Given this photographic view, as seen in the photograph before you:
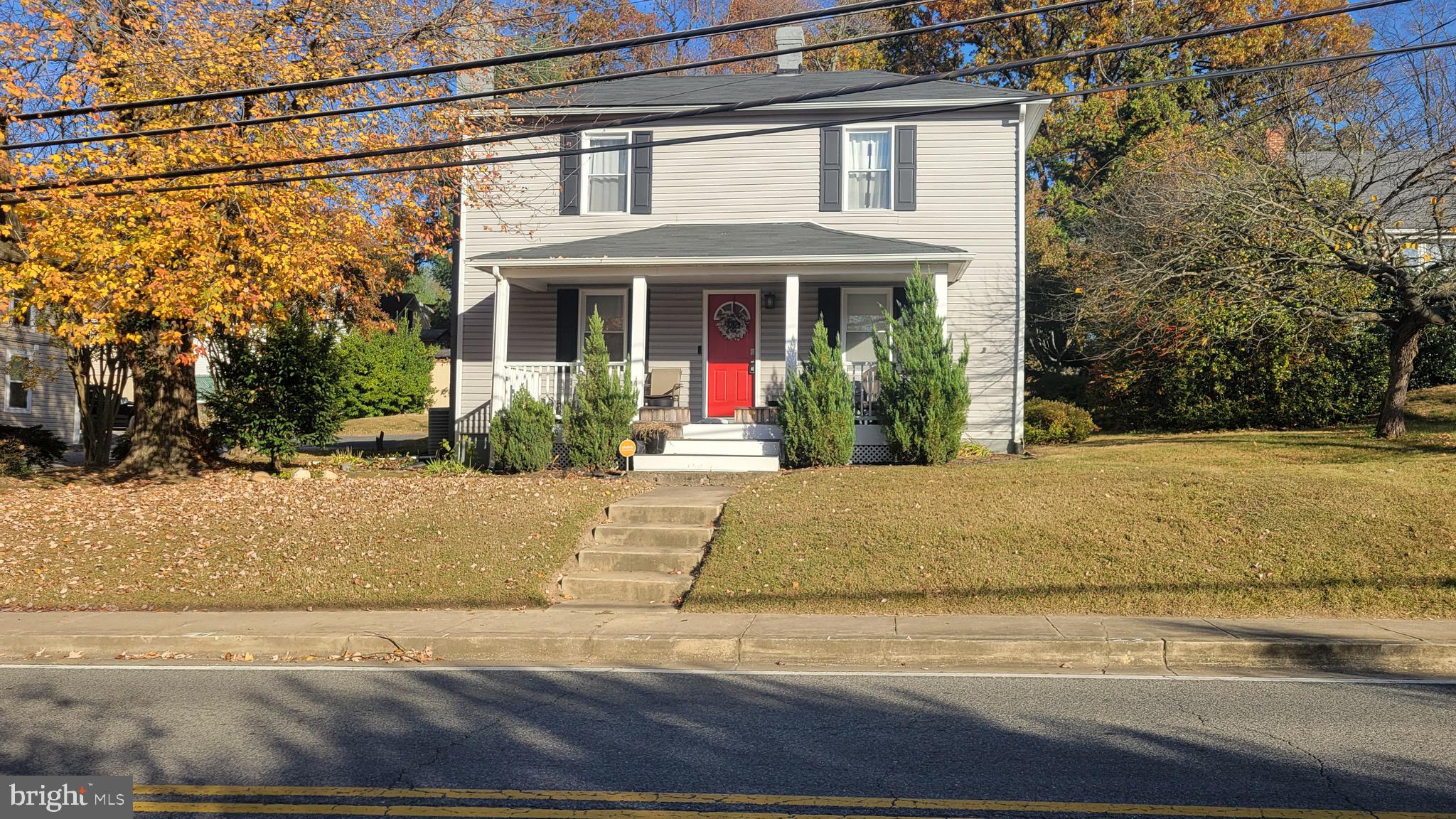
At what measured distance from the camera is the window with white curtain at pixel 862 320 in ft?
61.9

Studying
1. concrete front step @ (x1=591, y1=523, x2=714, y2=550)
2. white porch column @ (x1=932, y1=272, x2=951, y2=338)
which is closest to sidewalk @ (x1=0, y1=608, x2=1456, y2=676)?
concrete front step @ (x1=591, y1=523, x2=714, y2=550)

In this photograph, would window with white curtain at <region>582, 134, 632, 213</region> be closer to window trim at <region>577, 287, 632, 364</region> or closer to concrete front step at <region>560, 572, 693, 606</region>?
window trim at <region>577, 287, 632, 364</region>

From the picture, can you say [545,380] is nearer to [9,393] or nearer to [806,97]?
[806,97]

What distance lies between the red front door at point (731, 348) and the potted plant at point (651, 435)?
254cm

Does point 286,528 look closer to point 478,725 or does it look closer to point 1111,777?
point 478,725

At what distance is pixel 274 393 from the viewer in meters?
16.5

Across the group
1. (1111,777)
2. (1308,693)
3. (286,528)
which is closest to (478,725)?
(1111,777)

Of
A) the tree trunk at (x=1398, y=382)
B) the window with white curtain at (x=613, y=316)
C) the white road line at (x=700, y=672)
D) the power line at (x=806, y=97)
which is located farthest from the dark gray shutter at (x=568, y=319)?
the tree trunk at (x=1398, y=382)

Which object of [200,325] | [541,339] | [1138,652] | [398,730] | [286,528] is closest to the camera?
[398,730]

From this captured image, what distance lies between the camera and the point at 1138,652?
8.09 meters

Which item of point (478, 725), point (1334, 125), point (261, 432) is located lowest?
point (478, 725)

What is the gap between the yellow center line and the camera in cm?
475

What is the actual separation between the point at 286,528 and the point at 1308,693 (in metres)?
10.2

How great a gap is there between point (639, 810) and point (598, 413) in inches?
444
